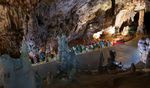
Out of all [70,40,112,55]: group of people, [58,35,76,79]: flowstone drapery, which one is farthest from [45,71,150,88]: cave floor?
[70,40,112,55]: group of people

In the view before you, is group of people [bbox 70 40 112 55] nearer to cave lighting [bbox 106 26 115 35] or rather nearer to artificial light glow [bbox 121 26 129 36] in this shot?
cave lighting [bbox 106 26 115 35]

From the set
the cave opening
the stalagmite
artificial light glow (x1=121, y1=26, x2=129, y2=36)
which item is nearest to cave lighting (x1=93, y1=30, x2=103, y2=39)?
artificial light glow (x1=121, y1=26, x2=129, y2=36)

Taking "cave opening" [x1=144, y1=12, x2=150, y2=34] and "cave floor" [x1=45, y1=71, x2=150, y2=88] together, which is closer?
"cave floor" [x1=45, y1=71, x2=150, y2=88]

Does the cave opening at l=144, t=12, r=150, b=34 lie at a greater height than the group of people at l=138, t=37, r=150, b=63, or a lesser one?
greater

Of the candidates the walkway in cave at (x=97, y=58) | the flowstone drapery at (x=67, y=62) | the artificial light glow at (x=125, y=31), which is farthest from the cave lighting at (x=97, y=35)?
the flowstone drapery at (x=67, y=62)

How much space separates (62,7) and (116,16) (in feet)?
27.2

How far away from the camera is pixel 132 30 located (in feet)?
102

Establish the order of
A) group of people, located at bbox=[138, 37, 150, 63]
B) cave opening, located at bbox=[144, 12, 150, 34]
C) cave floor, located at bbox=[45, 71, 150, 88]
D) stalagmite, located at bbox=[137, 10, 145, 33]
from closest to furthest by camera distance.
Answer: cave floor, located at bbox=[45, 71, 150, 88] → group of people, located at bbox=[138, 37, 150, 63] → stalagmite, located at bbox=[137, 10, 145, 33] → cave opening, located at bbox=[144, 12, 150, 34]

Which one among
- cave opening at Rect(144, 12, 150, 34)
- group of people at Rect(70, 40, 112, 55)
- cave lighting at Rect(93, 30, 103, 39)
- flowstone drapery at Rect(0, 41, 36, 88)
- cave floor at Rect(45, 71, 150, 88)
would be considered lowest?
cave floor at Rect(45, 71, 150, 88)

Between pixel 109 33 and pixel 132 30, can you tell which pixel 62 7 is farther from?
pixel 132 30

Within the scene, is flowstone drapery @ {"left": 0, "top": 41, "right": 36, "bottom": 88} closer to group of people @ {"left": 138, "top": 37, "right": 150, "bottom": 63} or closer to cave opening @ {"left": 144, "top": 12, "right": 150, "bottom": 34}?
group of people @ {"left": 138, "top": 37, "right": 150, "bottom": 63}

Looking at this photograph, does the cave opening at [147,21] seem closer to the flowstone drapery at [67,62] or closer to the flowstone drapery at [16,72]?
the flowstone drapery at [67,62]

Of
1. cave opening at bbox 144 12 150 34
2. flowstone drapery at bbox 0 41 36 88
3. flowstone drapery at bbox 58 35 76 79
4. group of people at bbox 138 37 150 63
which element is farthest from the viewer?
cave opening at bbox 144 12 150 34

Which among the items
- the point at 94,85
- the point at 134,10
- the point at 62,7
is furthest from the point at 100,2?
the point at 94,85
